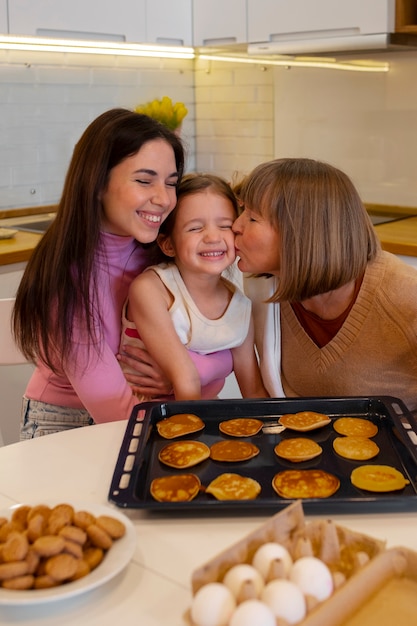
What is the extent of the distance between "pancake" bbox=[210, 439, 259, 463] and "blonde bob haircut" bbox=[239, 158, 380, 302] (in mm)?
413

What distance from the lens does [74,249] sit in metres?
1.57

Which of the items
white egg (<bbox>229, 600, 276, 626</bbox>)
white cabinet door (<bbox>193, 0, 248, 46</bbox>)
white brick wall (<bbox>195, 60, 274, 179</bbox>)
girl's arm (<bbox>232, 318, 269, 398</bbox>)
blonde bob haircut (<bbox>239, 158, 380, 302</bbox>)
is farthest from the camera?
white brick wall (<bbox>195, 60, 274, 179</bbox>)

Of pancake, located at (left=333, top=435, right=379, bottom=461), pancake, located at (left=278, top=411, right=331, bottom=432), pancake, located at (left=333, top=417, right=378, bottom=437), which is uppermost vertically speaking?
pancake, located at (left=278, top=411, right=331, bottom=432)

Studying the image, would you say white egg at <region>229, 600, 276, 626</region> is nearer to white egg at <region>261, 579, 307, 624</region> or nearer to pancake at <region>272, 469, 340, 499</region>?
white egg at <region>261, 579, 307, 624</region>

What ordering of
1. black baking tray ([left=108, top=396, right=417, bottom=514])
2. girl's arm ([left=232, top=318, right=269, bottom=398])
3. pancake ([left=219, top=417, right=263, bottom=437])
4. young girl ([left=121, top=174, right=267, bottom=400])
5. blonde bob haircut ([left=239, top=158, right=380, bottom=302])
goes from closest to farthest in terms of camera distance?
black baking tray ([left=108, top=396, right=417, bottom=514]) → pancake ([left=219, top=417, right=263, bottom=437]) → blonde bob haircut ([left=239, top=158, right=380, bottom=302]) → young girl ([left=121, top=174, right=267, bottom=400]) → girl's arm ([left=232, top=318, right=269, bottom=398])

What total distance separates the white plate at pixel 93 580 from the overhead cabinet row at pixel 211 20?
2.28m

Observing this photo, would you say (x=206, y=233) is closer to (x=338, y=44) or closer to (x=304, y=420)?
(x=304, y=420)

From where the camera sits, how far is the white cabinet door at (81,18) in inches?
109

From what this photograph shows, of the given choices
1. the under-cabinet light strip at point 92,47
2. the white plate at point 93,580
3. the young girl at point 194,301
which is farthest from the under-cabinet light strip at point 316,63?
the white plate at point 93,580

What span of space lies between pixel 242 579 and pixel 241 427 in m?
0.52

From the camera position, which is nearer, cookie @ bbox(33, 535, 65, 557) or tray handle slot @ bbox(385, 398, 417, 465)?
cookie @ bbox(33, 535, 65, 557)

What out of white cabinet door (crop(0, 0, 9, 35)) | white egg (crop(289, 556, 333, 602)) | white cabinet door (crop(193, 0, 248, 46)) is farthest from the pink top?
white cabinet door (crop(193, 0, 248, 46))

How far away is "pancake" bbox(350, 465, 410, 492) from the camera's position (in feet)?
3.51

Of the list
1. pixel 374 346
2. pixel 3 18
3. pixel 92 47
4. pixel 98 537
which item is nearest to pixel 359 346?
pixel 374 346
